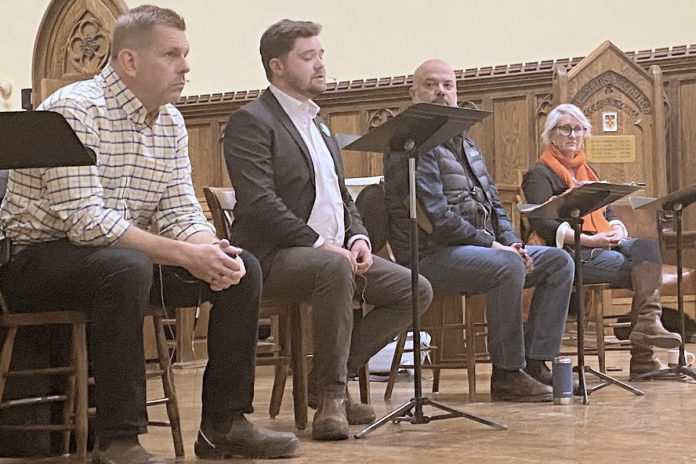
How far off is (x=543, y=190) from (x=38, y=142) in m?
2.90

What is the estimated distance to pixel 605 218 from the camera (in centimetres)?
520

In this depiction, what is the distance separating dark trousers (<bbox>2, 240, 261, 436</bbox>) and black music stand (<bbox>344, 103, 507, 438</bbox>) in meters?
0.66

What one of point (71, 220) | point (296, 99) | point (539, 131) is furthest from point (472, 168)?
point (539, 131)

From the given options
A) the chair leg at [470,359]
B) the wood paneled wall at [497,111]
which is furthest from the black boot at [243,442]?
the wood paneled wall at [497,111]

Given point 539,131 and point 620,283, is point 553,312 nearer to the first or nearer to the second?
point 620,283

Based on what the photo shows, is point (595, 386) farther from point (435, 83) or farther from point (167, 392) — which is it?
point (167, 392)

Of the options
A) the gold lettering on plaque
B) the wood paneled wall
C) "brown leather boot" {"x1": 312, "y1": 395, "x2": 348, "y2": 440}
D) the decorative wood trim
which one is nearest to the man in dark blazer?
"brown leather boot" {"x1": 312, "y1": 395, "x2": 348, "y2": 440}

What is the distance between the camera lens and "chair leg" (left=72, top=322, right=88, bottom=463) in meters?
2.89

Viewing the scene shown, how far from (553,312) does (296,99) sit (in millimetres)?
1414

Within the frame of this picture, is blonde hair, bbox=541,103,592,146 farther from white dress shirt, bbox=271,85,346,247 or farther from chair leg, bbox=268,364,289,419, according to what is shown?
chair leg, bbox=268,364,289,419

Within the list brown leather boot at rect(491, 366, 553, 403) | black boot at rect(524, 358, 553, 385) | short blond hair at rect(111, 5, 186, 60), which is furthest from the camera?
black boot at rect(524, 358, 553, 385)

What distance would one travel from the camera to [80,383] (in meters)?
2.90

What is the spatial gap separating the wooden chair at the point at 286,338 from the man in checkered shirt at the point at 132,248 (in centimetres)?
63

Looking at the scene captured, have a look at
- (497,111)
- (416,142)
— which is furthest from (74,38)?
(416,142)
